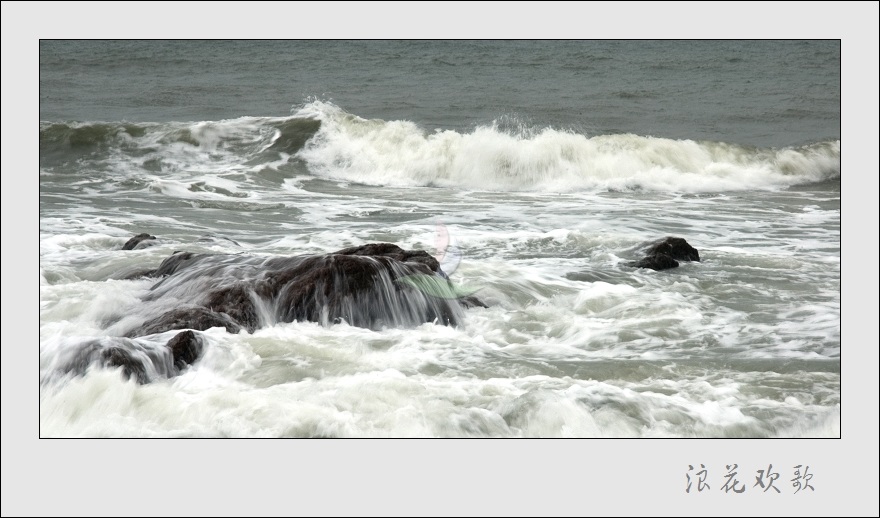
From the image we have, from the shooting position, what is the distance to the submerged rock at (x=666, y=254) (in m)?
6.44

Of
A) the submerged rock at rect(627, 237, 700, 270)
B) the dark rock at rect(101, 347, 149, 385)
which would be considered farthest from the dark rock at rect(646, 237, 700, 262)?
the dark rock at rect(101, 347, 149, 385)

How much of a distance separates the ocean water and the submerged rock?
12 cm

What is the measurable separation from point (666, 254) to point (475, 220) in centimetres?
277

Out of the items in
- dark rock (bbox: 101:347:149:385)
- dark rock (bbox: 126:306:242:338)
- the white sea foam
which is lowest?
dark rock (bbox: 101:347:149:385)

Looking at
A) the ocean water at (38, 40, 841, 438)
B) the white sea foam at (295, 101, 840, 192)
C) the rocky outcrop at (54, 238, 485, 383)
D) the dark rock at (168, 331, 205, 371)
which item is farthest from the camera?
the white sea foam at (295, 101, 840, 192)

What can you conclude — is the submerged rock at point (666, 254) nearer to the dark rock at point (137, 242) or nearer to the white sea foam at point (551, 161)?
the dark rock at point (137, 242)

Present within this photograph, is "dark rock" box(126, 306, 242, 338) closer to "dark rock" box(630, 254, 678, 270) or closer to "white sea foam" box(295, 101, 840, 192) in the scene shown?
"dark rock" box(630, 254, 678, 270)

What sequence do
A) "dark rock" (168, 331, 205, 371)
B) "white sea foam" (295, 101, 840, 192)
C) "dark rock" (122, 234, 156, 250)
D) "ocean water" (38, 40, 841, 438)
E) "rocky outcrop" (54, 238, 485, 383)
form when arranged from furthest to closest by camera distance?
1. "white sea foam" (295, 101, 840, 192)
2. "dark rock" (122, 234, 156, 250)
3. "rocky outcrop" (54, 238, 485, 383)
4. "dark rock" (168, 331, 205, 371)
5. "ocean water" (38, 40, 841, 438)

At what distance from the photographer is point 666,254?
650cm

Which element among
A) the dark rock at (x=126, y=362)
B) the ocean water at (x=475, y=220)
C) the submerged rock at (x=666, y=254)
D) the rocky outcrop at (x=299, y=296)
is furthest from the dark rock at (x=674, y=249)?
the dark rock at (x=126, y=362)

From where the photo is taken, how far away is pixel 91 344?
13.1 ft

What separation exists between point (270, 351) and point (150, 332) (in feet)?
2.18

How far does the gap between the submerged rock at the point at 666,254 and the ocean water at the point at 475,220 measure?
0.12m

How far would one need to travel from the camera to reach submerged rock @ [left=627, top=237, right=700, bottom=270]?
6438 mm
